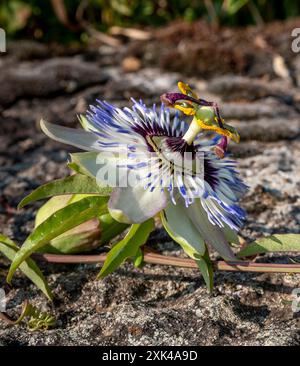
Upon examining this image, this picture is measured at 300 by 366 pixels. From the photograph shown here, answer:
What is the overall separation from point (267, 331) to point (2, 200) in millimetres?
878

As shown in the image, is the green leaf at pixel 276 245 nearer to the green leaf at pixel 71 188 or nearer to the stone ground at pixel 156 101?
the stone ground at pixel 156 101

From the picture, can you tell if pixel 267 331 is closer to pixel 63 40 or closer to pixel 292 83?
pixel 292 83

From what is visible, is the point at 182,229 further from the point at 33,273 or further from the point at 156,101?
the point at 156,101

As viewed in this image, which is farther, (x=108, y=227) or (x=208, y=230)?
(x=108, y=227)

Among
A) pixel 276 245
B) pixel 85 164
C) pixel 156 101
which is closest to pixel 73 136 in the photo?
pixel 85 164

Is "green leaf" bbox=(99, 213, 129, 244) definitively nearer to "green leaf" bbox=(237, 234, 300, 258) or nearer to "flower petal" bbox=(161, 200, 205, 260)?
"flower petal" bbox=(161, 200, 205, 260)

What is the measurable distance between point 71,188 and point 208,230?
0.27 m

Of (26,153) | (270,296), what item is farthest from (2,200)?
(270,296)

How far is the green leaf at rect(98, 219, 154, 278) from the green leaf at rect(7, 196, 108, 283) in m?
0.07

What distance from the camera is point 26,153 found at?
212cm

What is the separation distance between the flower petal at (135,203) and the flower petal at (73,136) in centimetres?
13

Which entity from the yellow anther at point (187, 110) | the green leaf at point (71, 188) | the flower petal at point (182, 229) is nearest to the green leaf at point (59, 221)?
the green leaf at point (71, 188)

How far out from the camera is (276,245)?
1.30 m
